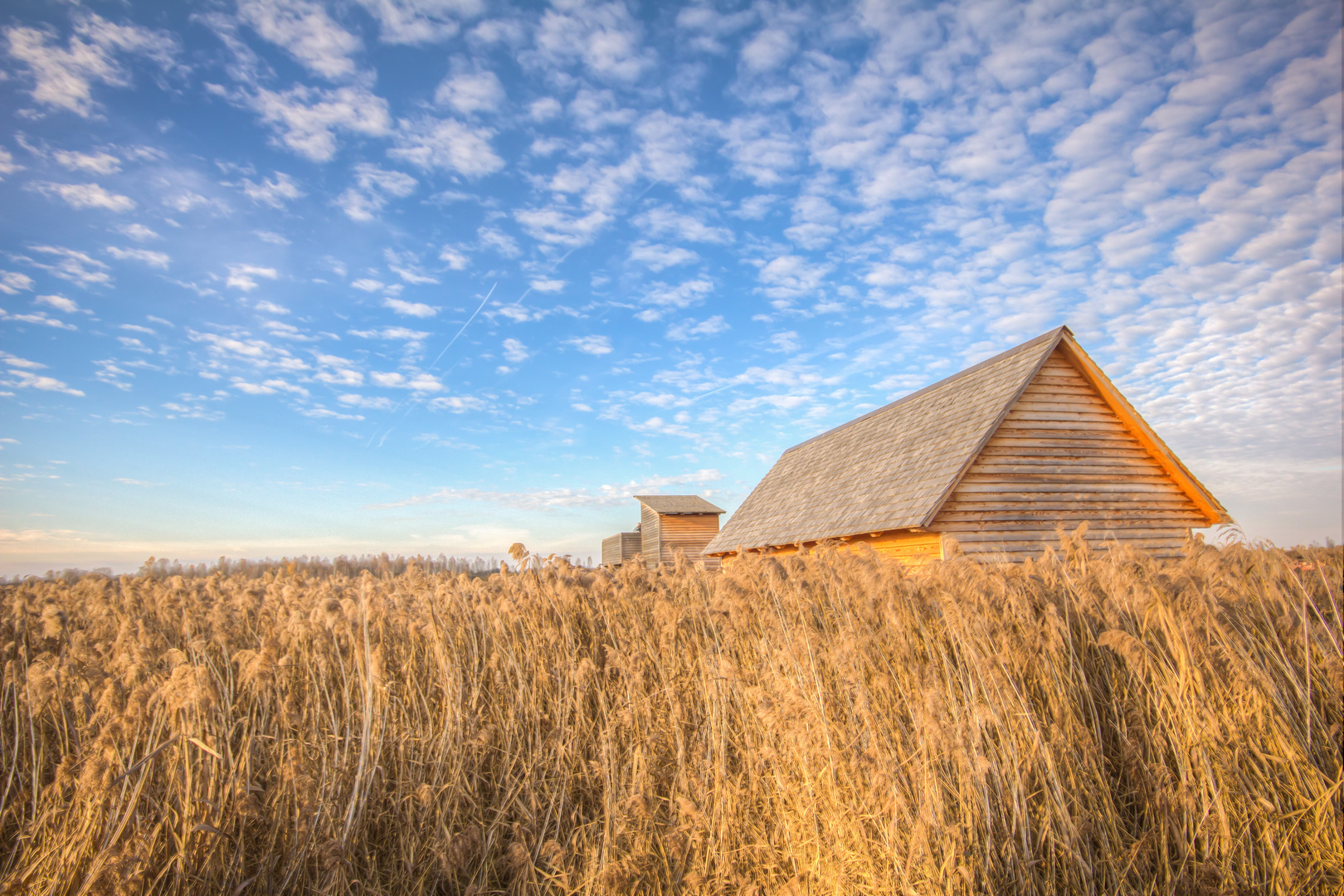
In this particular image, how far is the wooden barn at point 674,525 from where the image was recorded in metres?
37.7

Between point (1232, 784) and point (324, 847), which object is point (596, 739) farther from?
point (1232, 784)

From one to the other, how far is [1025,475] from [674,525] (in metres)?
26.0

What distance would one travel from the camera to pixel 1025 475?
1405 cm

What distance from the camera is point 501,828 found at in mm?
3986

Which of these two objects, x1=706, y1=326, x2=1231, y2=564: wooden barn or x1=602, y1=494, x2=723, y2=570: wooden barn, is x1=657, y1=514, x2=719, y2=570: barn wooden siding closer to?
x1=602, y1=494, x2=723, y2=570: wooden barn

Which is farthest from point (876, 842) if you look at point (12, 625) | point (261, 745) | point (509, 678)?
point (12, 625)

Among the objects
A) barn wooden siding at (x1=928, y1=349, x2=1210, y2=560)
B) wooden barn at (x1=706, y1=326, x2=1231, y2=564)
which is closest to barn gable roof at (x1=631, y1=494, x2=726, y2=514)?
wooden barn at (x1=706, y1=326, x2=1231, y2=564)

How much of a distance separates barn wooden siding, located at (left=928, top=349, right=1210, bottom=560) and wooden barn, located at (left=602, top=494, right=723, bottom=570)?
23.5 m

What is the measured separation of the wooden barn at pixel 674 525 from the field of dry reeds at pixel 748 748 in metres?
30.7

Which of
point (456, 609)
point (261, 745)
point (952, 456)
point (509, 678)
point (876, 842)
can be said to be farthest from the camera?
point (952, 456)

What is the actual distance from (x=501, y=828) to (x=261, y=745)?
→ 5.99 feet

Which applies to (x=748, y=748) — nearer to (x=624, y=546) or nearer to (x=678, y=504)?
(x=678, y=504)

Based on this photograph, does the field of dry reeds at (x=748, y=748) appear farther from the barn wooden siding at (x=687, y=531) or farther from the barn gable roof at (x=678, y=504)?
the barn gable roof at (x=678, y=504)

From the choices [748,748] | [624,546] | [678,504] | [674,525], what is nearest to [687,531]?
[674,525]
